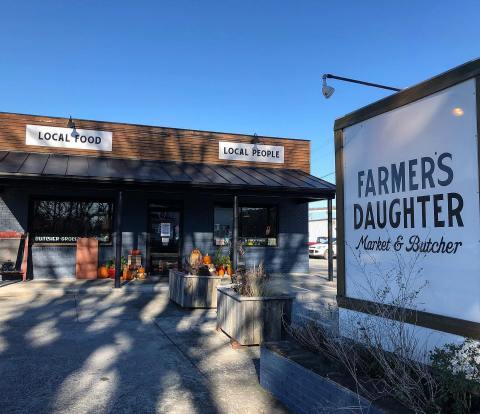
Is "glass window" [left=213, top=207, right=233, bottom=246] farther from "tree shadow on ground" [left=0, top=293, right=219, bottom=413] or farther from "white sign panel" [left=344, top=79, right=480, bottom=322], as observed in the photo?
"white sign panel" [left=344, top=79, right=480, bottom=322]

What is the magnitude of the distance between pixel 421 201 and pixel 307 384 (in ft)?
6.01

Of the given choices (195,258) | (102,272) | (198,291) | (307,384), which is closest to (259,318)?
(307,384)

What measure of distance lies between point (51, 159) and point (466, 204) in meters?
12.7

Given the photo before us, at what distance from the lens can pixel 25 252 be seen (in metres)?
13.7

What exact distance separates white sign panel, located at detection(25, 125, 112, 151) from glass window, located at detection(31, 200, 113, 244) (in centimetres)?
178

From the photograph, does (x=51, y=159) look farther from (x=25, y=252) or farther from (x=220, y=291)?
(x=220, y=291)

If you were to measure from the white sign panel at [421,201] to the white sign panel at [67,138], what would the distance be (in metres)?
11.7

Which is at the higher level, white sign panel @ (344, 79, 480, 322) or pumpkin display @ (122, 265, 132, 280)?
white sign panel @ (344, 79, 480, 322)

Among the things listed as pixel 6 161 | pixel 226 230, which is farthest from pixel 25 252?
pixel 226 230

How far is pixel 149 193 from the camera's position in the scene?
1564 cm

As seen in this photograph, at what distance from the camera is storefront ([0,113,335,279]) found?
1348 cm

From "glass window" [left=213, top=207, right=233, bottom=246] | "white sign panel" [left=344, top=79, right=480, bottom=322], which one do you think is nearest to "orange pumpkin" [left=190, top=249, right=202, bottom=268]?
"glass window" [left=213, top=207, right=233, bottom=246]

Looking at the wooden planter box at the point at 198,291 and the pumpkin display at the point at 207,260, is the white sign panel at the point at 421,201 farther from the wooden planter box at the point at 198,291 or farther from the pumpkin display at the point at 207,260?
the pumpkin display at the point at 207,260

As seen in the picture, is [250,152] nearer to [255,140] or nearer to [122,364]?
[255,140]
